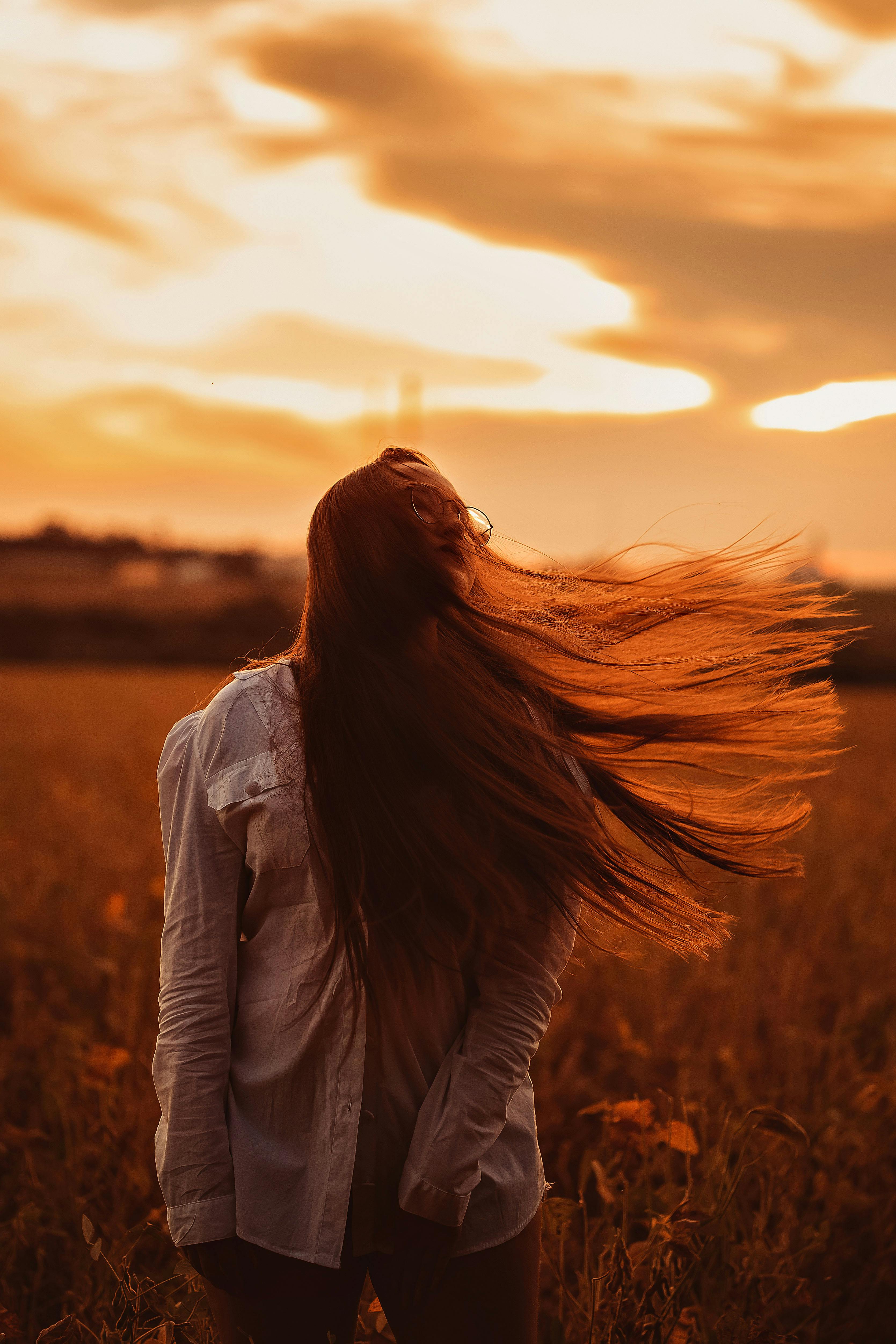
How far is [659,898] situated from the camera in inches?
70.1

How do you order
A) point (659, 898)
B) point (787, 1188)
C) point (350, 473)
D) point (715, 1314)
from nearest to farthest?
point (350, 473) < point (659, 898) < point (715, 1314) < point (787, 1188)

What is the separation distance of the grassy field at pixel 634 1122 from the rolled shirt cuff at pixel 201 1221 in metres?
0.13

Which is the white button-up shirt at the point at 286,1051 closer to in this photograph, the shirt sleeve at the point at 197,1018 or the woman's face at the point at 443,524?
the shirt sleeve at the point at 197,1018

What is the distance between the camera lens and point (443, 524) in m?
1.54

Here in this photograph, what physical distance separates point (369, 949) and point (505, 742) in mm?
380

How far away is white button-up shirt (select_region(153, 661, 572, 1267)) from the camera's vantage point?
4.67ft

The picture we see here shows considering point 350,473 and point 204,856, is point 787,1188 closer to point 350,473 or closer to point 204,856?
point 204,856

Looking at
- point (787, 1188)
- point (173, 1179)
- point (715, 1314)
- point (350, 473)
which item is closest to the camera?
point (173, 1179)

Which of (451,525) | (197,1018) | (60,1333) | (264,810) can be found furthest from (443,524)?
(60,1333)

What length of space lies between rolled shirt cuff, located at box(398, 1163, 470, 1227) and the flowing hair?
0.27 m

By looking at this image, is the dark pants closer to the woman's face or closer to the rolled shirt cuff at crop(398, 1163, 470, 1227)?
the rolled shirt cuff at crop(398, 1163, 470, 1227)

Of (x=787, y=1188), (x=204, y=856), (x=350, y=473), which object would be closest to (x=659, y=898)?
(x=204, y=856)

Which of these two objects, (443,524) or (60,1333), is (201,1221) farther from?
(443,524)

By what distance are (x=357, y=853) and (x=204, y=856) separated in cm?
23
